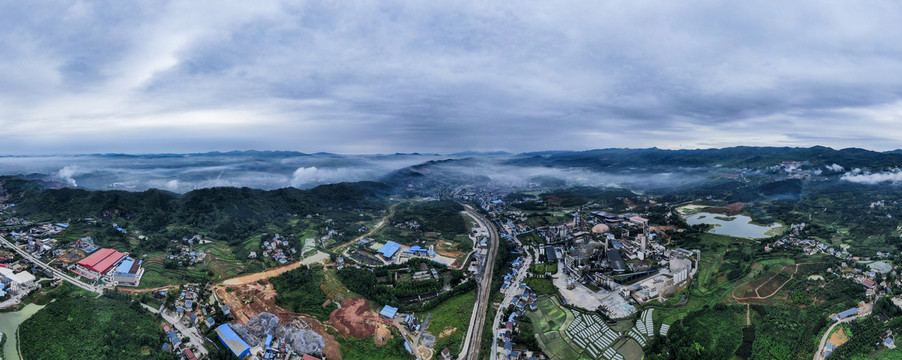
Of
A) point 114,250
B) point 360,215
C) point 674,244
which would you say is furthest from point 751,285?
point 114,250

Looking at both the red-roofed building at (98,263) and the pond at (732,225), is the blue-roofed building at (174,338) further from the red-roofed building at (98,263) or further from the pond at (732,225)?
the pond at (732,225)

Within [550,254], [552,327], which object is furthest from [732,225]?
[552,327]

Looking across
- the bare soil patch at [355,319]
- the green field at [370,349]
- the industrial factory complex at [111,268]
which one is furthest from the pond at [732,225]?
the industrial factory complex at [111,268]

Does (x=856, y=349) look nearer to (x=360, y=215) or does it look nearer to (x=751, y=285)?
(x=751, y=285)

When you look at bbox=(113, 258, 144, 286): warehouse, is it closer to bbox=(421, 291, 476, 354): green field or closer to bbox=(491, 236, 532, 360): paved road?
bbox=(421, 291, 476, 354): green field

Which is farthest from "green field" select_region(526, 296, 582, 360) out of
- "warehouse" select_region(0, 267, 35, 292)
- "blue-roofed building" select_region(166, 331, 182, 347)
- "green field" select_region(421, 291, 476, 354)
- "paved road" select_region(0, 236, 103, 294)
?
"warehouse" select_region(0, 267, 35, 292)

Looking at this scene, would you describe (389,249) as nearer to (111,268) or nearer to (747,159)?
(111,268)

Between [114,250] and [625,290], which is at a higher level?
[114,250]
